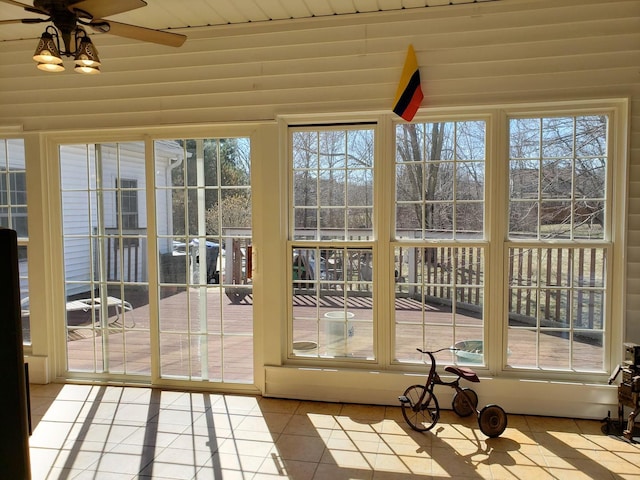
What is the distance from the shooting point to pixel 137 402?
397 centimetres

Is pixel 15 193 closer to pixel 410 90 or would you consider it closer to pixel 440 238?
pixel 410 90

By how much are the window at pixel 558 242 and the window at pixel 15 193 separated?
4.45m

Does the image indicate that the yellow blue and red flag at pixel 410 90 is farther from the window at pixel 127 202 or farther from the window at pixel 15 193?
the window at pixel 15 193

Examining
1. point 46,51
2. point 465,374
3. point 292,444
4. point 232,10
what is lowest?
point 292,444

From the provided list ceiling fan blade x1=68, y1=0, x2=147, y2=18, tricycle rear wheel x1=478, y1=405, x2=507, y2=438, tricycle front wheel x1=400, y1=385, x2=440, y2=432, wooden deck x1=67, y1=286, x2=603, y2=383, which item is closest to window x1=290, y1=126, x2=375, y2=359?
wooden deck x1=67, y1=286, x2=603, y2=383

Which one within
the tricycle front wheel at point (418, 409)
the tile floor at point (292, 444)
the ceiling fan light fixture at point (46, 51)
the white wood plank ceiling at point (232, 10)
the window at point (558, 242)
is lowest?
the tile floor at point (292, 444)

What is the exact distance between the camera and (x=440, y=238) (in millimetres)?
3854

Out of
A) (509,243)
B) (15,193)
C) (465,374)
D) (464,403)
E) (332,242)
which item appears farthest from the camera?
(15,193)

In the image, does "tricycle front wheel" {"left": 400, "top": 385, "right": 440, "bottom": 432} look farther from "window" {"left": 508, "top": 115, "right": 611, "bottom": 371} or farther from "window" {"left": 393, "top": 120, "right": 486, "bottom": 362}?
"window" {"left": 508, "top": 115, "right": 611, "bottom": 371}

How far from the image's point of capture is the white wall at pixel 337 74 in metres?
3.45

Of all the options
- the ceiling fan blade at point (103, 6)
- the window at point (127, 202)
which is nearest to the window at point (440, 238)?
the ceiling fan blade at point (103, 6)

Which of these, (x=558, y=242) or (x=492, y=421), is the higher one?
(x=558, y=242)

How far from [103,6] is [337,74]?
193cm

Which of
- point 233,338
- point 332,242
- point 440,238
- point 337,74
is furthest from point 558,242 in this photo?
point 233,338
